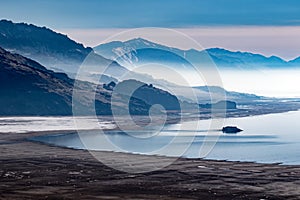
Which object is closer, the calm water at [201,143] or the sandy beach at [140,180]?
the sandy beach at [140,180]

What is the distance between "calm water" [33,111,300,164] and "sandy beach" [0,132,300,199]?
12.9 metres

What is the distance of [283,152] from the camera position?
12169cm

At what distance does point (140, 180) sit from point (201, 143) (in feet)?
201

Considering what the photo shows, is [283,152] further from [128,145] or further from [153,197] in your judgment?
[153,197]

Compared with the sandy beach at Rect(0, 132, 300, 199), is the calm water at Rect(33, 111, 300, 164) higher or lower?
higher

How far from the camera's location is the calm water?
385ft

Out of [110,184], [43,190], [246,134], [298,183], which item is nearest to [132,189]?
[110,184]

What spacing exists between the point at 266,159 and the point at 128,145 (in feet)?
126

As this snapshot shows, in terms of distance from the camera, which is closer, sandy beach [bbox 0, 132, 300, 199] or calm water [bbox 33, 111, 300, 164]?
sandy beach [bbox 0, 132, 300, 199]

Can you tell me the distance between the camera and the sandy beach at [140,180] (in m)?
70.8

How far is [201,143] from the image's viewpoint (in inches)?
5586

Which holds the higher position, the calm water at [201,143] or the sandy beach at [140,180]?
the calm water at [201,143]

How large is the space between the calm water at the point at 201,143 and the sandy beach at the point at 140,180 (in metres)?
12.9

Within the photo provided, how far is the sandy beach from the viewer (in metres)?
70.8
